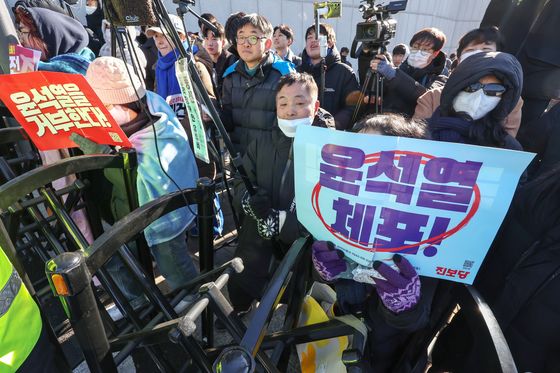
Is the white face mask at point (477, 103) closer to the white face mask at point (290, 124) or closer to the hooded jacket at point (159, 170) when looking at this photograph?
the white face mask at point (290, 124)

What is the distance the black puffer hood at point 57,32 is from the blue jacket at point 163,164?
4.88 ft

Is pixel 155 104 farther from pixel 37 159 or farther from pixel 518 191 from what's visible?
Result: pixel 518 191

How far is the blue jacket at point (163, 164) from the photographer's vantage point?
1748mm

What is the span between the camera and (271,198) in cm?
178

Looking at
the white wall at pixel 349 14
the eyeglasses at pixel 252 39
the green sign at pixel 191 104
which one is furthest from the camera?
the white wall at pixel 349 14

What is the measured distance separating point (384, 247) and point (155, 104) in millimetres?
1588

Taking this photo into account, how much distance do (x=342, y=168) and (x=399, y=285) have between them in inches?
16.3

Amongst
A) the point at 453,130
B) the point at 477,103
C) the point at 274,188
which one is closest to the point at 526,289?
the point at 453,130

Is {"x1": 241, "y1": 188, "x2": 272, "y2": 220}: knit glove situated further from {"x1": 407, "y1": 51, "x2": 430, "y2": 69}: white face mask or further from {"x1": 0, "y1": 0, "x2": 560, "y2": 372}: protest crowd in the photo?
{"x1": 407, "y1": 51, "x2": 430, "y2": 69}: white face mask

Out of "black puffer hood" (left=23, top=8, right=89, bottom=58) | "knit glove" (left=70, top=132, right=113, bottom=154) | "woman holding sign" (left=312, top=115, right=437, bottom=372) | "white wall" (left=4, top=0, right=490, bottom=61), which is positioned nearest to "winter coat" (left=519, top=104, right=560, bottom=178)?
"woman holding sign" (left=312, top=115, right=437, bottom=372)

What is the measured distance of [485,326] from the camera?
93cm

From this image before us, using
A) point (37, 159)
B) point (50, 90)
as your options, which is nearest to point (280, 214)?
point (50, 90)

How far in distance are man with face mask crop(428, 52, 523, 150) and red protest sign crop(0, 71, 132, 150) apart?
165cm

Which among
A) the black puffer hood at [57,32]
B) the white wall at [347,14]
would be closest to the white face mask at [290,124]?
the black puffer hood at [57,32]
